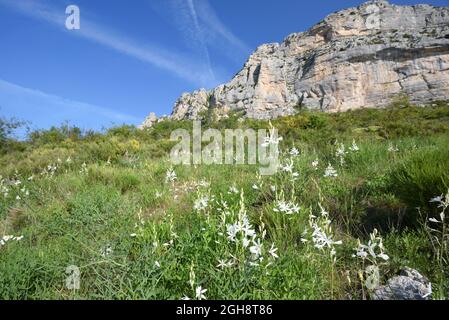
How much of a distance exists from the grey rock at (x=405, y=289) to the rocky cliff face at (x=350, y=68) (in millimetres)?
45841

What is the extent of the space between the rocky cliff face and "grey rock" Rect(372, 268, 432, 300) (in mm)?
45841

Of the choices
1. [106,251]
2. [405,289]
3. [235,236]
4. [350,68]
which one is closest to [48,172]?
[106,251]

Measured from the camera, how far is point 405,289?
1881mm

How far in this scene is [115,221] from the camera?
3.42 meters

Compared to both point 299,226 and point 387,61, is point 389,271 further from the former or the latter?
point 387,61

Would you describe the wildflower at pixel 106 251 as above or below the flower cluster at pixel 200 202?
below

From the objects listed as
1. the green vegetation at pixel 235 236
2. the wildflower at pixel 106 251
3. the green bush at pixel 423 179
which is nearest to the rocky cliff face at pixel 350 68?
the green vegetation at pixel 235 236

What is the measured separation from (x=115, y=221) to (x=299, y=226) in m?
1.91

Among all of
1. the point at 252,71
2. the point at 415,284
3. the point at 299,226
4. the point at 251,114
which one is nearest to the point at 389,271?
the point at 415,284

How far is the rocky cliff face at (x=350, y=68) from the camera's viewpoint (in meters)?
58.5

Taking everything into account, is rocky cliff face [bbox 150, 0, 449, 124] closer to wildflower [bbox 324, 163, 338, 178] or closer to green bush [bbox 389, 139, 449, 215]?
wildflower [bbox 324, 163, 338, 178]

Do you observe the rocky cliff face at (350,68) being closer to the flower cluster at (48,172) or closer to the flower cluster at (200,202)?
the flower cluster at (48,172)

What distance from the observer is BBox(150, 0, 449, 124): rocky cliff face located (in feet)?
192

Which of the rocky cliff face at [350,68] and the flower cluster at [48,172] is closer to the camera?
the flower cluster at [48,172]
